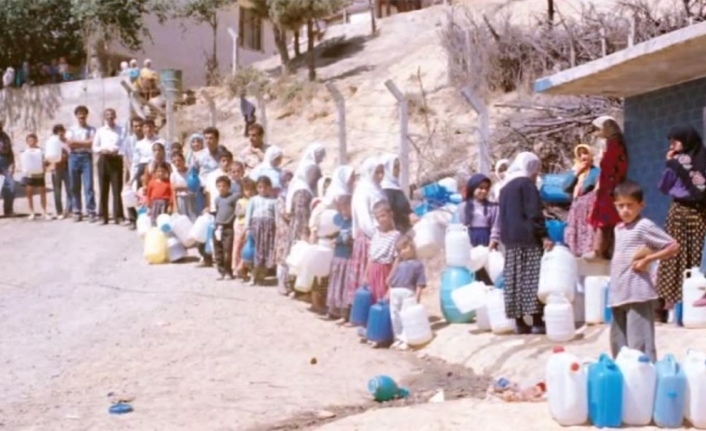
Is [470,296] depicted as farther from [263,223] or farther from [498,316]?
[263,223]

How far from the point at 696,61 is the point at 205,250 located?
6522 millimetres

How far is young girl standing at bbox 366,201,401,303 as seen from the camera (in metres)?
10.9

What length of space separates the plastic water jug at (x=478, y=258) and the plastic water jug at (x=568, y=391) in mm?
4136

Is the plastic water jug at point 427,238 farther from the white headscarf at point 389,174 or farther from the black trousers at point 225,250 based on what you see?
the black trousers at point 225,250

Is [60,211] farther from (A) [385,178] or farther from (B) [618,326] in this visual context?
(B) [618,326]

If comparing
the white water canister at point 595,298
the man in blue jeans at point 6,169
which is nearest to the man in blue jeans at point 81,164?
the man in blue jeans at point 6,169

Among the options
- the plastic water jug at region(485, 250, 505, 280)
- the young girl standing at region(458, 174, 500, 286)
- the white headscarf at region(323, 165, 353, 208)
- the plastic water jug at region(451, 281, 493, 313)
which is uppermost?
the white headscarf at region(323, 165, 353, 208)

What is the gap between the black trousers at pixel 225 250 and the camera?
13609 millimetres

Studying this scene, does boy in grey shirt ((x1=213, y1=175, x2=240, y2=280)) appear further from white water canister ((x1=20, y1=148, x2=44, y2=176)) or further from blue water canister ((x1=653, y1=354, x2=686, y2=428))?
blue water canister ((x1=653, y1=354, x2=686, y2=428))

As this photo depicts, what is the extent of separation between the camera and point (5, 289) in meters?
13.9

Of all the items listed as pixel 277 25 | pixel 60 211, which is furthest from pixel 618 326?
pixel 277 25

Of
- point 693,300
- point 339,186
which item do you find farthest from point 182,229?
point 693,300

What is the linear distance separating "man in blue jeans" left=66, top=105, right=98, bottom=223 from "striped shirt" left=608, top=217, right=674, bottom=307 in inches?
420

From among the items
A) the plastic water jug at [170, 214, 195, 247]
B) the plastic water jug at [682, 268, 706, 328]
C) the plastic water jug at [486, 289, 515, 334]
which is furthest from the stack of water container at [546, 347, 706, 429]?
the plastic water jug at [170, 214, 195, 247]
